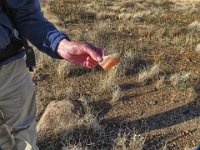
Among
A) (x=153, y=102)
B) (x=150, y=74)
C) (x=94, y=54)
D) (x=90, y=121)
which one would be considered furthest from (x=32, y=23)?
(x=150, y=74)

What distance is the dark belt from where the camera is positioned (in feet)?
8.03

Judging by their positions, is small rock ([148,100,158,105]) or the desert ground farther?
small rock ([148,100,158,105])

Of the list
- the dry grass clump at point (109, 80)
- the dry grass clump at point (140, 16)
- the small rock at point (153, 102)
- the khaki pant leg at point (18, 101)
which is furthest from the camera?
the dry grass clump at point (140, 16)

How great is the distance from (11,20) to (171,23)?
23.8ft

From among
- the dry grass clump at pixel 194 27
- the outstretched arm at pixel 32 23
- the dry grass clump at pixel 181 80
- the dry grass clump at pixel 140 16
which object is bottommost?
the dry grass clump at pixel 140 16

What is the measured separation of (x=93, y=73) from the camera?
5.65 metres

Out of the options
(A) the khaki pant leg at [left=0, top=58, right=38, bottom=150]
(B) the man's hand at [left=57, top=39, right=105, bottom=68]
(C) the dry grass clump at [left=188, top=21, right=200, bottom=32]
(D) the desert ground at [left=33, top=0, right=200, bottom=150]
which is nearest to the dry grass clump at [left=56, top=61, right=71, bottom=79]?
(D) the desert ground at [left=33, top=0, right=200, bottom=150]

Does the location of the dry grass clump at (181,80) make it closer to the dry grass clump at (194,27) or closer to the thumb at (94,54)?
the dry grass clump at (194,27)

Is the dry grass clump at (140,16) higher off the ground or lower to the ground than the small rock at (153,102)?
lower

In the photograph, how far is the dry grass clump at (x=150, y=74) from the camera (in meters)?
5.39

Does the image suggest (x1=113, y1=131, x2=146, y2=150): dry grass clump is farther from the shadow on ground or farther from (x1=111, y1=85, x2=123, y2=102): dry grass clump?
(x1=111, y1=85, x2=123, y2=102): dry grass clump

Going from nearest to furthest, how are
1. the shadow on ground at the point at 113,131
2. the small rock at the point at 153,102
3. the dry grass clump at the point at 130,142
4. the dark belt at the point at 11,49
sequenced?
the dark belt at the point at 11,49 < the dry grass clump at the point at 130,142 < the shadow on ground at the point at 113,131 < the small rock at the point at 153,102

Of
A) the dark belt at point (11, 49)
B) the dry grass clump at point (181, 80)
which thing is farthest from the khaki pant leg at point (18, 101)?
the dry grass clump at point (181, 80)

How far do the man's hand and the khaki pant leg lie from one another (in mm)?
597
